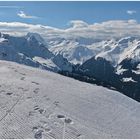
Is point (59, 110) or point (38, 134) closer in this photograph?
point (38, 134)

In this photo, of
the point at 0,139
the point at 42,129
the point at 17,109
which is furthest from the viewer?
the point at 17,109

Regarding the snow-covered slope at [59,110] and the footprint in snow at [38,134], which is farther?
the snow-covered slope at [59,110]

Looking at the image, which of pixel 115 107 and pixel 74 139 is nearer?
pixel 74 139

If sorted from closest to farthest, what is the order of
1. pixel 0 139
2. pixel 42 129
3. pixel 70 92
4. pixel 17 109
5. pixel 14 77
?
pixel 0 139 < pixel 42 129 < pixel 17 109 < pixel 70 92 < pixel 14 77

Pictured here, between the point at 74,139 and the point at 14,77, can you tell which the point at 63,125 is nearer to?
the point at 74,139

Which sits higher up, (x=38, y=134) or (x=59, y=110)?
(x=59, y=110)

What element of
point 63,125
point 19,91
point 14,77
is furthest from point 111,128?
point 14,77

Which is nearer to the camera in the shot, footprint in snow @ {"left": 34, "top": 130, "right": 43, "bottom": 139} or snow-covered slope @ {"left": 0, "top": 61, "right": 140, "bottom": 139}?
footprint in snow @ {"left": 34, "top": 130, "right": 43, "bottom": 139}

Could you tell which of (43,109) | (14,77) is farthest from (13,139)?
(14,77)
